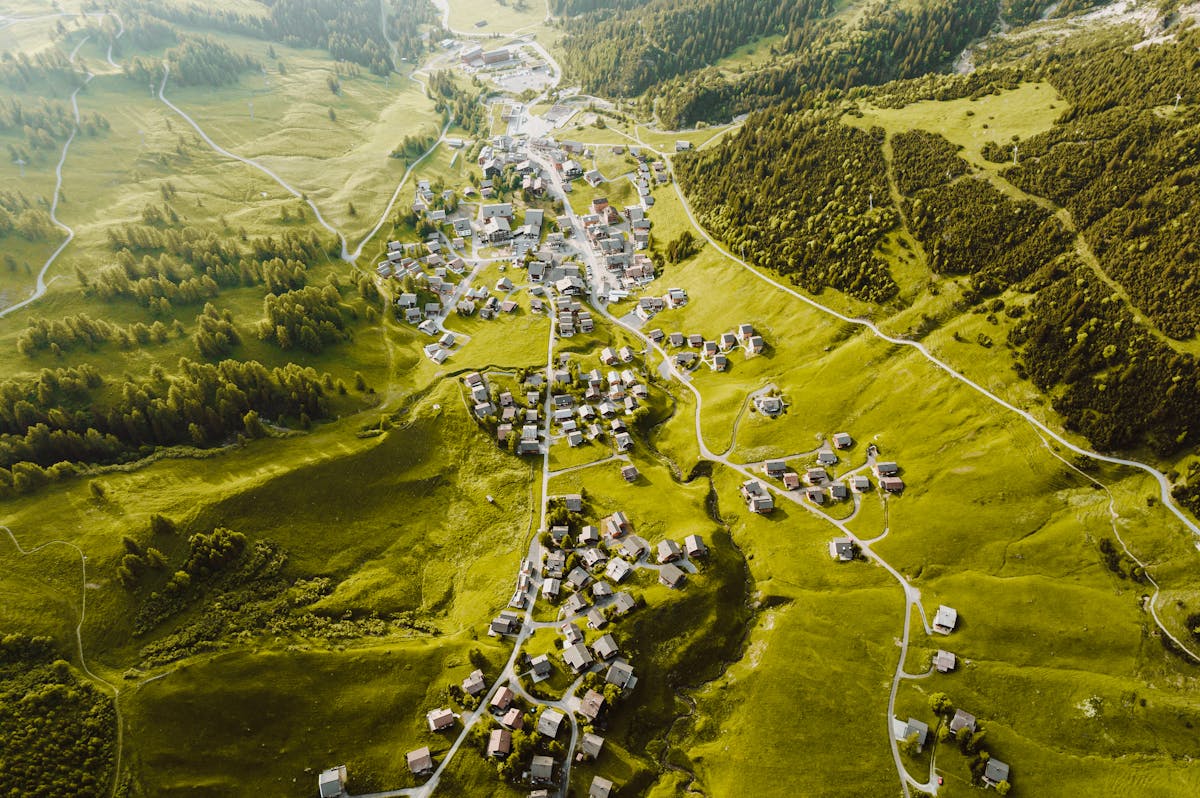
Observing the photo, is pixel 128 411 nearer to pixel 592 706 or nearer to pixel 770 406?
pixel 592 706

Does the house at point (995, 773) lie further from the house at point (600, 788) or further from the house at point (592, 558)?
the house at point (592, 558)

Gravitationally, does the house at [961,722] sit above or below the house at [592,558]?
below

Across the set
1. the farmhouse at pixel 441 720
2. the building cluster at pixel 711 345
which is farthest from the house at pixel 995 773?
the building cluster at pixel 711 345

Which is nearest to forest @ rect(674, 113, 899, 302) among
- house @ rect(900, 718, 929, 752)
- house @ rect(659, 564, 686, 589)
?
house @ rect(659, 564, 686, 589)

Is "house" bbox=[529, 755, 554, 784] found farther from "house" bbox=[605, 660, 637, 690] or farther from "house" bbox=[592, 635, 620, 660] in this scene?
"house" bbox=[592, 635, 620, 660]

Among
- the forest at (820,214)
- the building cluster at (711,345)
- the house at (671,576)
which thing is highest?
the forest at (820,214)

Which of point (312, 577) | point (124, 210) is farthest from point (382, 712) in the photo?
point (124, 210)
